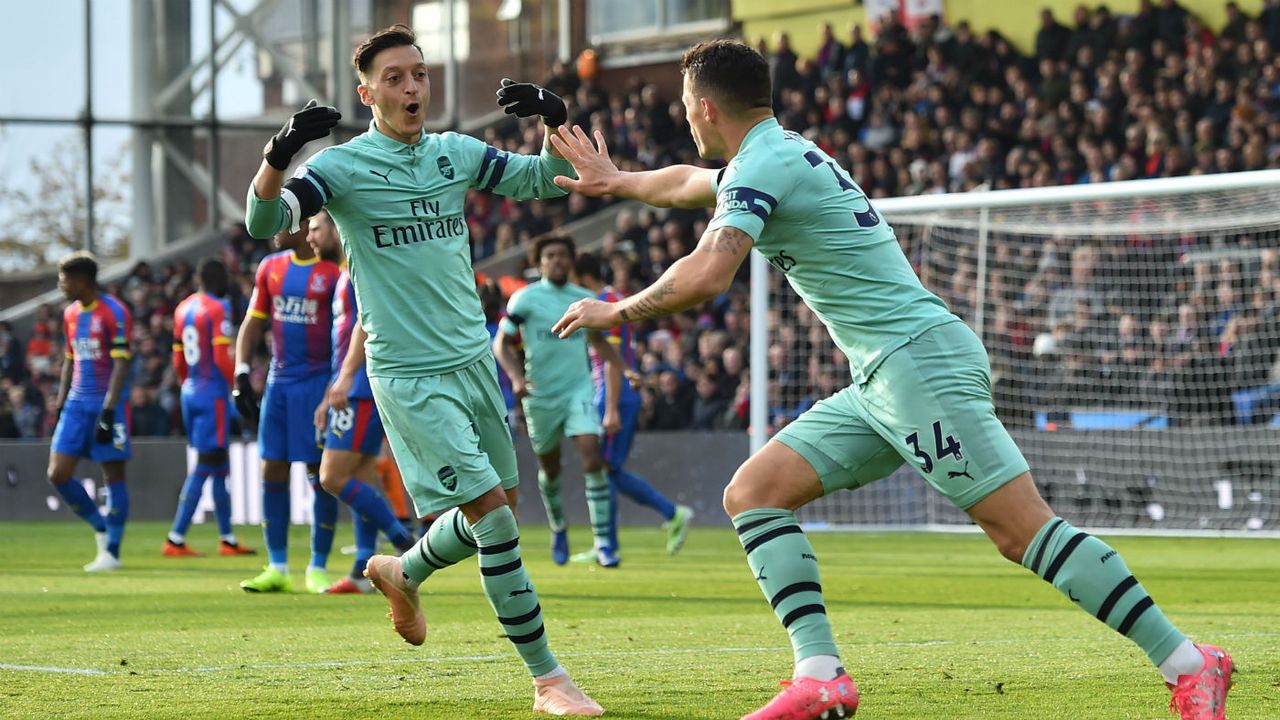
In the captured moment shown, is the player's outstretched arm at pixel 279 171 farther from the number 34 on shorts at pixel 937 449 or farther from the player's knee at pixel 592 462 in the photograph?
the player's knee at pixel 592 462

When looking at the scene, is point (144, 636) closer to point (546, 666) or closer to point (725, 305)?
point (546, 666)

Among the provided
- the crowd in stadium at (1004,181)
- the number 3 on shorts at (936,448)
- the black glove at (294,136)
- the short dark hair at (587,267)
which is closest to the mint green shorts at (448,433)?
the black glove at (294,136)

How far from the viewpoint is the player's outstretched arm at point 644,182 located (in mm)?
5512

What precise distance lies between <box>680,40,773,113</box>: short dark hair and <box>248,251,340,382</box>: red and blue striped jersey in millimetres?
5808

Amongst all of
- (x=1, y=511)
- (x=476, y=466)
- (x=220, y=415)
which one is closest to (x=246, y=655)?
(x=476, y=466)

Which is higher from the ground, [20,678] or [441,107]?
[441,107]

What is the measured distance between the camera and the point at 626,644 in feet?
25.4

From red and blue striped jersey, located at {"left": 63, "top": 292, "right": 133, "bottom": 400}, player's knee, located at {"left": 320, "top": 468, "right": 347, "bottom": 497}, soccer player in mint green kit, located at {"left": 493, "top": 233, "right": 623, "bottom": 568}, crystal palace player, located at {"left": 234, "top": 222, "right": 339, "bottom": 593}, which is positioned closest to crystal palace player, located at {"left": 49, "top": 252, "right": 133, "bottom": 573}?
red and blue striped jersey, located at {"left": 63, "top": 292, "right": 133, "bottom": 400}

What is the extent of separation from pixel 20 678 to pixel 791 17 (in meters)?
22.8

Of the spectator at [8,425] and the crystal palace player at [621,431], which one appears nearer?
the crystal palace player at [621,431]

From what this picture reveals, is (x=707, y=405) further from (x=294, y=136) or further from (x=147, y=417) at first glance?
(x=294, y=136)

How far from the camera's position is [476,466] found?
600cm

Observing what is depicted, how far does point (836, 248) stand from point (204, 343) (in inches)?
412

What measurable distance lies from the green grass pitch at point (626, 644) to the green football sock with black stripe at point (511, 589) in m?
0.19
